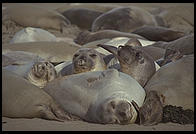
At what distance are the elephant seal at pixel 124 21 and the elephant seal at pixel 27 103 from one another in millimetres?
7062

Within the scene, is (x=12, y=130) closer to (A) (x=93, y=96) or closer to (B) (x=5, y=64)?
(A) (x=93, y=96)

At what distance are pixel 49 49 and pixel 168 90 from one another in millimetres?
3301

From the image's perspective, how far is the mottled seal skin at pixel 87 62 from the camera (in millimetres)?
4895

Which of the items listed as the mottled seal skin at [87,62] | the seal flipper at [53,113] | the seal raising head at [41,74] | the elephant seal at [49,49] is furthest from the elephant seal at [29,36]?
the seal flipper at [53,113]

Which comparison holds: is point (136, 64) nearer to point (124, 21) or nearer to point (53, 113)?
point (53, 113)

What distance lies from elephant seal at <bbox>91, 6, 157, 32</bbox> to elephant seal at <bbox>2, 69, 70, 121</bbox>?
706 cm

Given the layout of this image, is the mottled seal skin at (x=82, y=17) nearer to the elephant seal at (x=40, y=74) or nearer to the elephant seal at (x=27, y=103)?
the elephant seal at (x=40, y=74)

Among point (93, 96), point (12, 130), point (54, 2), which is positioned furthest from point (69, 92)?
point (54, 2)

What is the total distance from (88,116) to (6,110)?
0.63 m

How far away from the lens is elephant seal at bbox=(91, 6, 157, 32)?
37.1 ft

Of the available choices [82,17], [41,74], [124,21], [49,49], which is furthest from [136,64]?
[82,17]

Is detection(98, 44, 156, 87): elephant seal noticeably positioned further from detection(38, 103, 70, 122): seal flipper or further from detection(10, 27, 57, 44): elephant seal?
detection(10, 27, 57, 44): elephant seal

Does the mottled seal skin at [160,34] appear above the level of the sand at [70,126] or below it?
below

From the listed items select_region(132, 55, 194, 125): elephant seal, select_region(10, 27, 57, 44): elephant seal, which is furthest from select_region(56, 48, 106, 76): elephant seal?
select_region(10, 27, 57, 44): elephant seal
